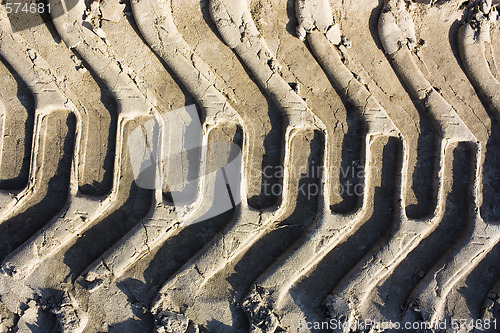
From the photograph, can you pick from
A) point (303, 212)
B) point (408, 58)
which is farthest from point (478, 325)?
point (408, 58)

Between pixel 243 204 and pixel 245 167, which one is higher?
pixel 245 167

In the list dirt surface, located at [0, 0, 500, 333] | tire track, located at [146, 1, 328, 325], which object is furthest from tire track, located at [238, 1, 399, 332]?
tire track, located at [146, 1, 328, 325]

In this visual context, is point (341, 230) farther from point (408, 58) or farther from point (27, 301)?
point (27, 301)

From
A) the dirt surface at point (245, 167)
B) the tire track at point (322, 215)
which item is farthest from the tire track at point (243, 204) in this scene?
the tire track at point (322, 215)

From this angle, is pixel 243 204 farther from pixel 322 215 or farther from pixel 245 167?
pixel 322 215

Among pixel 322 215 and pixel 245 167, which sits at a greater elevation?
pixel 245 167

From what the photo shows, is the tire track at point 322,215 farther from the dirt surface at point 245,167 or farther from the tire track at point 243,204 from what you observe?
the tire track at point 243,204

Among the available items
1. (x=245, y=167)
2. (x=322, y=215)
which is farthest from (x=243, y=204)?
(x=322, y=215)

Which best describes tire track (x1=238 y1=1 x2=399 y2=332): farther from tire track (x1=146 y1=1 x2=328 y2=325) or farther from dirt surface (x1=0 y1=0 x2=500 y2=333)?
tire track (x1=146 y1=1 x2=328 y2=325)
